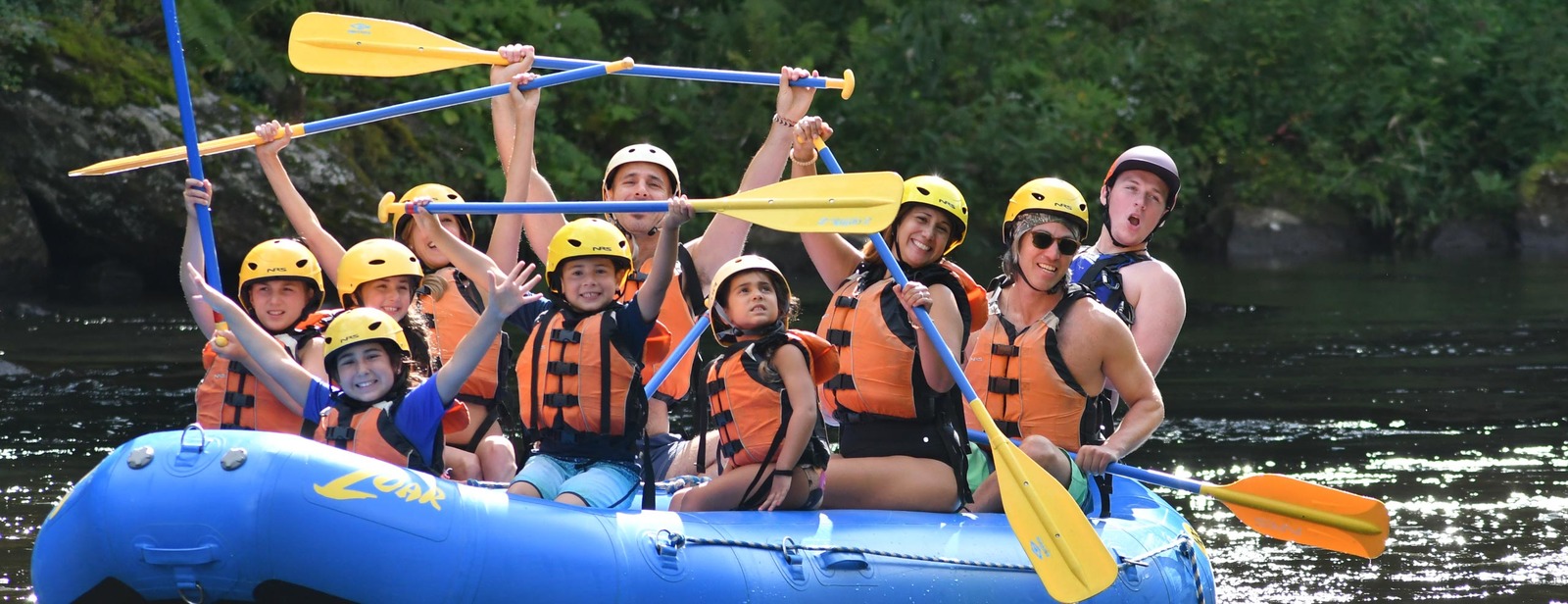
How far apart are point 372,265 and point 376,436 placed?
92 centimetres

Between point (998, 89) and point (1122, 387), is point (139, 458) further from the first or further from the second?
point (998, 89)

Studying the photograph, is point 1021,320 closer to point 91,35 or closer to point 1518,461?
point 1518,461

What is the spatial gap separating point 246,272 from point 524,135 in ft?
3.01

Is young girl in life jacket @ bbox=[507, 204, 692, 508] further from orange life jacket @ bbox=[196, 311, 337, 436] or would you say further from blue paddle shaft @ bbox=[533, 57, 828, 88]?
blue paddle shaft @ bbox=[533, 57, 828, 88]

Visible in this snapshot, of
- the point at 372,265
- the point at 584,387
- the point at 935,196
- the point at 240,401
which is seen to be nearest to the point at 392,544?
the point at 584,387

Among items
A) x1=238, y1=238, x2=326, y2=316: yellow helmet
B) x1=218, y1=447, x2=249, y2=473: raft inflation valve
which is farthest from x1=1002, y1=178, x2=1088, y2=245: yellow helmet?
x1=218, y1=447, x2=249, y2=473: raft inflation valve

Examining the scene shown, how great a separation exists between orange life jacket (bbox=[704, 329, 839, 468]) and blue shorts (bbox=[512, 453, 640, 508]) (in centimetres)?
28

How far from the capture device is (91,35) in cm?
1468

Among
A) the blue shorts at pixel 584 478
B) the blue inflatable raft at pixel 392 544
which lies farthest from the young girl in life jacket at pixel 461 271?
the blue inflatable raft at pixel 392 544

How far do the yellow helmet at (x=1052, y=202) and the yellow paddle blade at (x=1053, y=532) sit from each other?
0.65 meters

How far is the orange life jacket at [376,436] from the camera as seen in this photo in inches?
184

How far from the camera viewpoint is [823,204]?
5090 millimetres

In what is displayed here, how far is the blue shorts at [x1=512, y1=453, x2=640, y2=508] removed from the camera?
15.7 ft

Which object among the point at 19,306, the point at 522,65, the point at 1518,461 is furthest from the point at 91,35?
the point at 1518,461
